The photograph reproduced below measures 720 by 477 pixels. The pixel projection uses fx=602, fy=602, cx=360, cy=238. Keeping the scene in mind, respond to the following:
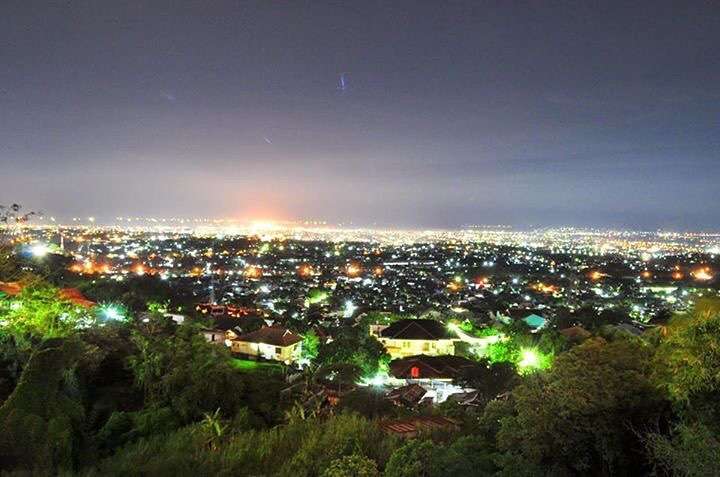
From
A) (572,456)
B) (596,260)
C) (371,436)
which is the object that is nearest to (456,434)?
(371,436)

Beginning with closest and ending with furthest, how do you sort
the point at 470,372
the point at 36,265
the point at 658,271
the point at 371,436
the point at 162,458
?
the point at 162,458 → the point at 371,436 → the point at 470,372 → the point at 36,265 → the point at 658,271

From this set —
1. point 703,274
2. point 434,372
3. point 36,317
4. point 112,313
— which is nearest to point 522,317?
point 434,372

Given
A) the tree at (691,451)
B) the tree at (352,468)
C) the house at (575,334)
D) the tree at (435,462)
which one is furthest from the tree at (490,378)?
the tree at (691,451)

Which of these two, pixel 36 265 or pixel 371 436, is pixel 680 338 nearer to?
pixel 371 436

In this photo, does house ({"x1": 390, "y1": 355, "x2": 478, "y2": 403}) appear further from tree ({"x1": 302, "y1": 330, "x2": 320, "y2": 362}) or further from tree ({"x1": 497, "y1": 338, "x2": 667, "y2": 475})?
tree ({"x1": 497, "y1": 338, "x2": 667, "y2": 475})

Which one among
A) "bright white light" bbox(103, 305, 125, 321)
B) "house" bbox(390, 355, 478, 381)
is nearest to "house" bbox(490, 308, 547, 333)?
"house" bbox(390, 355, 478, 381)

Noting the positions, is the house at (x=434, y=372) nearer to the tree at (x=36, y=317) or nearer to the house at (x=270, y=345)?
the house at (x=270, y=345)

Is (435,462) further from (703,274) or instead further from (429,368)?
(703,274)
